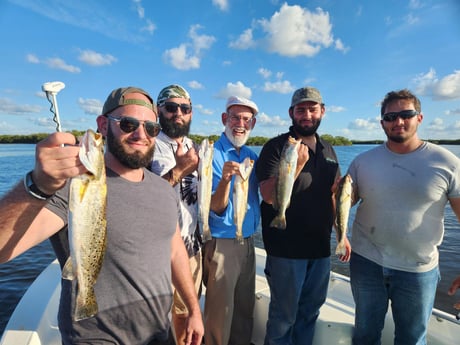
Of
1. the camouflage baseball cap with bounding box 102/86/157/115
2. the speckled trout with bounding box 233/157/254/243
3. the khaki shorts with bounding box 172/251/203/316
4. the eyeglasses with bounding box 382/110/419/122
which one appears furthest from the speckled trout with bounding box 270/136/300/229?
the camouflage baseball cap with bounding box 102/86/157/115

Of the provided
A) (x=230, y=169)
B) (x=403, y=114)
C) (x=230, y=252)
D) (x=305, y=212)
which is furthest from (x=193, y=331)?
(x=403, y=114)

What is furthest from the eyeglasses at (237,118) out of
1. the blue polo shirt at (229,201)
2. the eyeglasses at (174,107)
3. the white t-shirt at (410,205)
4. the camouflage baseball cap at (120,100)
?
the white t-shirt at (410,205)

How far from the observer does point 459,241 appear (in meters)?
12.9

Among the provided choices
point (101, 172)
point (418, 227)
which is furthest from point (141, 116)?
point (418, 227)

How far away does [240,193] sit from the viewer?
11.5ft

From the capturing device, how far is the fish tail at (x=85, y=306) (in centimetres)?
187

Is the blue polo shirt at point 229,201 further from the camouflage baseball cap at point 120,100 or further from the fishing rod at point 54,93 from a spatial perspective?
the fishing rod at point 54,93

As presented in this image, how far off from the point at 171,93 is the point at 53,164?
→ 254cm

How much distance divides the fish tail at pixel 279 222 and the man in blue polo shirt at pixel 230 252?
1.83 feet

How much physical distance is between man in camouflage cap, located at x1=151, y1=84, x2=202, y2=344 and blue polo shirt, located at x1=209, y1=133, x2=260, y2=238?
0.28 meters

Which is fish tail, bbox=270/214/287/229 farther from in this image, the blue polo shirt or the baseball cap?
the baseball cap

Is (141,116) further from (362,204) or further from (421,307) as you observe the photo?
(421,307)

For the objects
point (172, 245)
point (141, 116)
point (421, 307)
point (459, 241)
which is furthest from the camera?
point (459, 241)

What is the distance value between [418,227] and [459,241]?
43.2 ft
